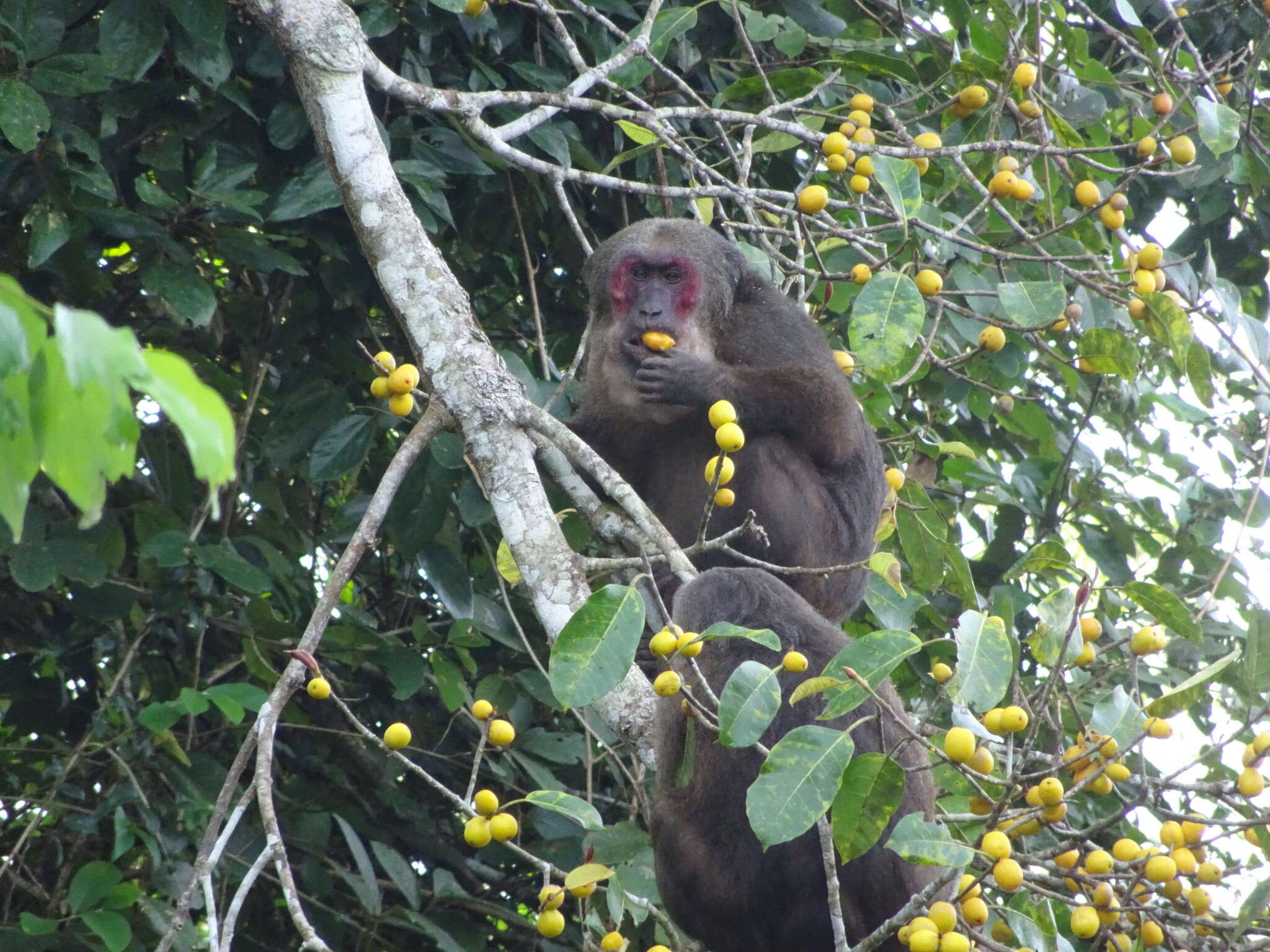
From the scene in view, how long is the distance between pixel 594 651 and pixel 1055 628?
104cm

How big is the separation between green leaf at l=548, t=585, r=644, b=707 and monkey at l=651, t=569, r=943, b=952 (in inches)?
30.1

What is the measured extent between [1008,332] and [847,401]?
77 centimetres

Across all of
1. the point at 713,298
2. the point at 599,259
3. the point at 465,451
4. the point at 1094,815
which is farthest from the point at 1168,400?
the point at 465,451

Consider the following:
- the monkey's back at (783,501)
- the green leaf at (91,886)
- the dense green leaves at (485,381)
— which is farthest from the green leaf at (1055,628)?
the green leaf at (91,886)

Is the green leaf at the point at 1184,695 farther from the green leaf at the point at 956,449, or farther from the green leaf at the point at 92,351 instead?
the green leaf at the point at 92,351

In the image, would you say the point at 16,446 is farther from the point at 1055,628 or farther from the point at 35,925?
the point at 35,925

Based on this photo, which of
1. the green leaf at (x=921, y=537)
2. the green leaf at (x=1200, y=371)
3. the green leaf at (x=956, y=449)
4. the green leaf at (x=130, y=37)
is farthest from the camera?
the green leaf at (x=956, y=449)

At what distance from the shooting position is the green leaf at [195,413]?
1.21 meters

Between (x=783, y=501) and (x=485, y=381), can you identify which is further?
(x=783, y=501)

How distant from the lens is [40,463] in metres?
1.41

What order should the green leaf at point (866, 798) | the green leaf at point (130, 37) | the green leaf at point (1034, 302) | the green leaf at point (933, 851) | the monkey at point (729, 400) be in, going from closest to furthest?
1. the green leaf at point (933, 851)
2. the green leaf at point (866, 798)
3. the green leaf at point (1034, 302)
4. the green leaf at point (130, 37)
5. the monkey at point (729, 400)

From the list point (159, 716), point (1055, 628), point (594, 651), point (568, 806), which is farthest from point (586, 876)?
point (159, 716)

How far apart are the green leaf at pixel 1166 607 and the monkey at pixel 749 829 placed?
686 mm

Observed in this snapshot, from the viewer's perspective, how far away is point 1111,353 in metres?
3.96
